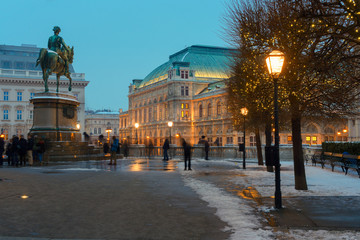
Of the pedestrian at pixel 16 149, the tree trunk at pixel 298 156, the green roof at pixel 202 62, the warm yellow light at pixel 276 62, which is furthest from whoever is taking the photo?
the green roof at pixel 202 62

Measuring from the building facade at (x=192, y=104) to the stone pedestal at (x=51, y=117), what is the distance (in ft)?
175

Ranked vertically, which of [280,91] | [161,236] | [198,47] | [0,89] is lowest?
[161,236]

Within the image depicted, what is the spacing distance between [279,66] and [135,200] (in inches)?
213

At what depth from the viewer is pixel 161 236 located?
293 inches

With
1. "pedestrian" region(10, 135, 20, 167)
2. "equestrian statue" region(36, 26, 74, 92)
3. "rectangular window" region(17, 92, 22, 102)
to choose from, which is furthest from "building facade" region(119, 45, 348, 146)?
"pedestrian" region(10, 135, 20, 167)

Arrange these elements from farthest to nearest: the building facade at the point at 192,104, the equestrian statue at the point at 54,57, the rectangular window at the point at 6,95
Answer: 1. the rectangular window at the point at 6,95
2. the building facade at the point at 192,104
3. the equestrian statue at the point at 54,57

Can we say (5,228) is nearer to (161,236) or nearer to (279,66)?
(161,236)

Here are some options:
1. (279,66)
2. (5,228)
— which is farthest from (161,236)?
(279,66)

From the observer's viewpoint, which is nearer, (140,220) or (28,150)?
(140,220)

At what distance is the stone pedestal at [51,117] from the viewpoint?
95.1 ft

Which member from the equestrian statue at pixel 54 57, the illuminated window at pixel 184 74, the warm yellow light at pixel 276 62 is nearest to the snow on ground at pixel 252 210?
the warm yellow light at pixel 276 62

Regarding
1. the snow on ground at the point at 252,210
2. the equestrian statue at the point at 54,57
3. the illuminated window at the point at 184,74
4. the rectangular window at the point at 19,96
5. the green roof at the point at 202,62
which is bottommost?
the snow on ground at the point at 252,210

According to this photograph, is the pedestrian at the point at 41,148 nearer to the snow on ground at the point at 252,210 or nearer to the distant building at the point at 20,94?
the snow on ground at the point at 252,210

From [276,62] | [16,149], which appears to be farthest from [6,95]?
[276,62]
